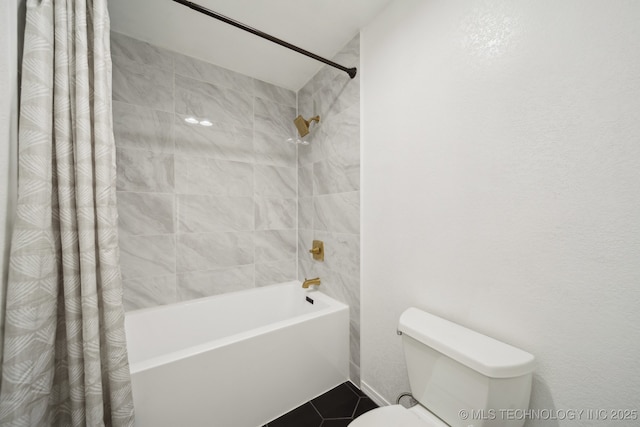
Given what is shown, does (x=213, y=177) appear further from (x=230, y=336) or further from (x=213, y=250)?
(x=230, y=336)

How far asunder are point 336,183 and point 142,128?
1.36 metres

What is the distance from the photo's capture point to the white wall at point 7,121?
2.21 feet

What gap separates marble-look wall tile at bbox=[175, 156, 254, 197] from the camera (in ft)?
5.50

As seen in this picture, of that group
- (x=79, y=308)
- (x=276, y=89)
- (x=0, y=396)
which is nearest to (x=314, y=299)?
(x=79, y=308)

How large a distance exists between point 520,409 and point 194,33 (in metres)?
2.43

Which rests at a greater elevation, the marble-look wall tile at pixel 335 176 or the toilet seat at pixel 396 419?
the marble-look wall tile at pixel 335 176

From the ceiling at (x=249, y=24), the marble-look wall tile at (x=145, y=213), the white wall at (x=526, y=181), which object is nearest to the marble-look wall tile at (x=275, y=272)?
the marble-look wall tile at (x=145, y=213)

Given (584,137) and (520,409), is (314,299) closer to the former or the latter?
(520,409)

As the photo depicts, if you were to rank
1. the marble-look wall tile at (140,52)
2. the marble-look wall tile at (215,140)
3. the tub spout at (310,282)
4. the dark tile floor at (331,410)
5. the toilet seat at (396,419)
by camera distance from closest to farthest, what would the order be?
the toilet seat at (396,419) < the dark tile floor at (331,410) < the marble-look wall tile at (140,52) < the marble-look wall tile at (215,140) < the tub spout at (310,282)

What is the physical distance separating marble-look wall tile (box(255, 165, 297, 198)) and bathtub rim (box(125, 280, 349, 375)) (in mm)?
818

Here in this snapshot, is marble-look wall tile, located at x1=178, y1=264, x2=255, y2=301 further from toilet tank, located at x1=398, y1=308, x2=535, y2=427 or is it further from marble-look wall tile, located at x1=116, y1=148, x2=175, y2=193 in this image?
toilet tank, located at x1=398, y1=308, x2=535, y2=427

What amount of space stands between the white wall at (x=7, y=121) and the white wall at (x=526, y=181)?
1442 mm

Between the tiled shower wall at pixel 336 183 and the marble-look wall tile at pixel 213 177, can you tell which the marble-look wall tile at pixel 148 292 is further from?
the tiled shower wall at pixel 336 183

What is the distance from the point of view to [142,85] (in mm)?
1551
